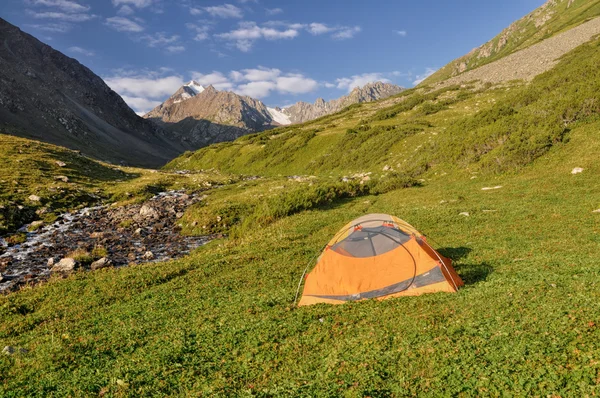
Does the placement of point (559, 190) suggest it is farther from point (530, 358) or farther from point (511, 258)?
point (530, 358)

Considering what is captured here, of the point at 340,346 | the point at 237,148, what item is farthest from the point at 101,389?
the point at 237,148

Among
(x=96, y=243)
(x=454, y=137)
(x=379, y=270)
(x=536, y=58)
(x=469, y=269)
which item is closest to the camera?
(x=379, y=270)

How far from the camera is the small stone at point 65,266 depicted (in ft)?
68.2

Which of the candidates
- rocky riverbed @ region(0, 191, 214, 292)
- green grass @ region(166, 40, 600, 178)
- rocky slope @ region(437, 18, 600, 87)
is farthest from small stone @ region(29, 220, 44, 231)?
rocky slope @ region(437, 18, 600, 87)

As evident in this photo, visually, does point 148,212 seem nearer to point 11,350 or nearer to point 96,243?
point 96,243

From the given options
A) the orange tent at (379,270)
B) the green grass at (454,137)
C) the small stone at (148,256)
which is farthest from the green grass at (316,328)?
the green grass at (454,137)

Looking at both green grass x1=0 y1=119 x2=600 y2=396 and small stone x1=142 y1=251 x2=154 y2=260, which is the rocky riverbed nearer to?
small stone x1=142 y1=251 x2=154 y2=260

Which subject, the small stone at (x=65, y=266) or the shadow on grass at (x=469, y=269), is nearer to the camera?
the shadow on grass at (x=469, y=269)

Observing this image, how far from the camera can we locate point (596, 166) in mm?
26000

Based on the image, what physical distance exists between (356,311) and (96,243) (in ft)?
74.3

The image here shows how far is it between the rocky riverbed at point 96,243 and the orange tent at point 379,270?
13.8 metres

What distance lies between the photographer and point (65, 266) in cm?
2127

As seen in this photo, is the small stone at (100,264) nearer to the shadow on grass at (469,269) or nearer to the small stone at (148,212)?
the small stone at (148,212)

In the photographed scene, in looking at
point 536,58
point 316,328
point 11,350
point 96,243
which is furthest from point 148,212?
point 536,58
